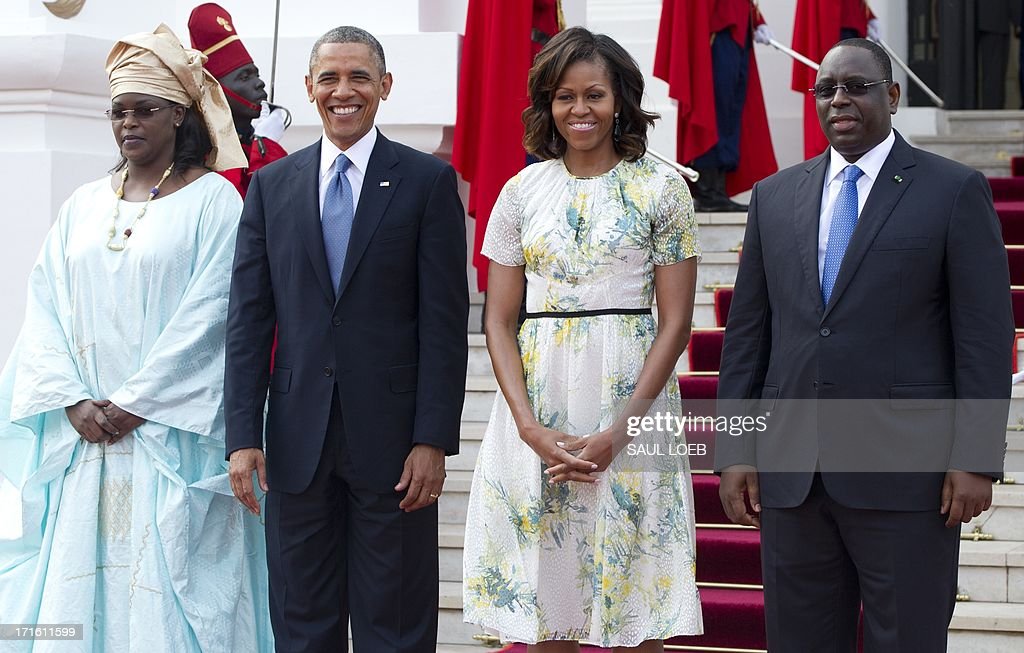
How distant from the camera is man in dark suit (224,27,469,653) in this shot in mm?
3484

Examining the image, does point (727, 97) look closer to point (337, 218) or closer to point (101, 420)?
point (337, 218)

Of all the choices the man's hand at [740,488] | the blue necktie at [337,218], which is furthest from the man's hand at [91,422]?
the man's hand at [740,488]

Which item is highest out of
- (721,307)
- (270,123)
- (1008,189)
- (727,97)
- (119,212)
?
(727,97)

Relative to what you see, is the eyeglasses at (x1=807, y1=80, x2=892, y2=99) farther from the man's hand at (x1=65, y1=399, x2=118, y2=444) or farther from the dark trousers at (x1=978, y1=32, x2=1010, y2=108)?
the dark trousers at (x1=978, y1=32, x2=1010, y2=108)

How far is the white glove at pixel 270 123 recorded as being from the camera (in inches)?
207

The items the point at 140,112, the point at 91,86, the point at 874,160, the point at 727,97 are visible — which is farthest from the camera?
the point at 727,97

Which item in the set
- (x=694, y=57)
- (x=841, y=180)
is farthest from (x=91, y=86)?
(x=841, y=180)

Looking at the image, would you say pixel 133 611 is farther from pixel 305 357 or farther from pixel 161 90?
pixel 161 90

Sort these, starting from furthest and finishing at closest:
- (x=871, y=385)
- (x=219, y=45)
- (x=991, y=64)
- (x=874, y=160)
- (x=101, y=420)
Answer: (x=991, y=64)
(x=219, y=45)
(x=101, y=420)
(x=874, y=160)
(x=871, y=385)

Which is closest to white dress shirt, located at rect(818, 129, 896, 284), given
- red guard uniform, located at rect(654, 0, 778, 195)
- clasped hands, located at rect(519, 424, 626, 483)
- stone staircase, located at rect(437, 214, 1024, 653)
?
clasped hands, located at rect(519, 424, 626, 483)

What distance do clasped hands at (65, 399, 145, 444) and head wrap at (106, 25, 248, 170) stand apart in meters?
0.72

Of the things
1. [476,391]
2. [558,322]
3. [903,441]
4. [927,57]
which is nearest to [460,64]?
[476,391]

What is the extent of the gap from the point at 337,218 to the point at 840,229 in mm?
1189

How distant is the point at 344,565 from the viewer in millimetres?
3564
